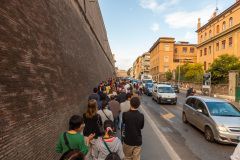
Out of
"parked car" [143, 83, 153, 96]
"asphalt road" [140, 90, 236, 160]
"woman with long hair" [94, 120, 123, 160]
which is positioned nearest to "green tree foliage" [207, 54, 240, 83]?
"parked car" [143, 83, 153, 96]

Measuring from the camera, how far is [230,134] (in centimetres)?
535

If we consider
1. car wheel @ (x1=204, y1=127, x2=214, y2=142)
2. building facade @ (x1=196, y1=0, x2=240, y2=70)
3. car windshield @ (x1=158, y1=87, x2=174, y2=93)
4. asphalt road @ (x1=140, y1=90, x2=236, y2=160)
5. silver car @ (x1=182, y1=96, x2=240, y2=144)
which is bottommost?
asphalt road @ (x1=140, y1=90, x2=236, y2=160)

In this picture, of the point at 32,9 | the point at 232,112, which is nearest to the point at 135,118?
the point at 32,9

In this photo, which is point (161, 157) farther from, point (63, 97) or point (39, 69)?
point (39, 69)

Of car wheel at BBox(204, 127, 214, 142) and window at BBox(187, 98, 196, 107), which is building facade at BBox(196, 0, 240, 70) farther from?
car wheel at BBox(204, 127, 214, 142)

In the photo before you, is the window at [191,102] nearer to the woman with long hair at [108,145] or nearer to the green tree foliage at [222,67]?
the woman with long hair at [108,145]

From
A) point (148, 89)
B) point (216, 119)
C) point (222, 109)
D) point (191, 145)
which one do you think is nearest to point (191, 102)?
point (222, 109)

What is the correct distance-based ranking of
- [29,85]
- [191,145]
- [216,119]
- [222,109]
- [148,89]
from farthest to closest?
[148,89] → [222,109] → [216,119] → [191,145] → [29,85]

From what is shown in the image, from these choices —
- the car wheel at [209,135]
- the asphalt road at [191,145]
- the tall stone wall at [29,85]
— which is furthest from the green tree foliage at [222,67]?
the tall stone wall at [29,85]

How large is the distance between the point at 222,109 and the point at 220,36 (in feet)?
115

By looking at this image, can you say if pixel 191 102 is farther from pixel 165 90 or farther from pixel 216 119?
pixel 165 90

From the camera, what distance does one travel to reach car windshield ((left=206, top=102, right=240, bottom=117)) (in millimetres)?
6288

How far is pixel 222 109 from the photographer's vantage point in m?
6.53

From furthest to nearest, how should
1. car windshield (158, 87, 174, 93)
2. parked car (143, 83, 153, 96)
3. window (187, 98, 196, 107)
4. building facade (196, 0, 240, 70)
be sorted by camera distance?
building facade (196, 0, 240, 70) < parked car (143, 83, 153, 96) < car windshield (158, 87, 174, 93) < window (187, 98, 196, 107)
